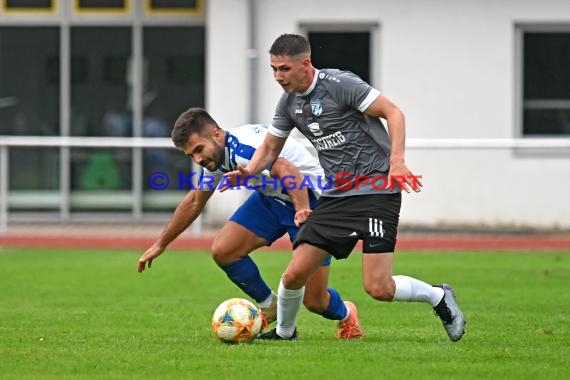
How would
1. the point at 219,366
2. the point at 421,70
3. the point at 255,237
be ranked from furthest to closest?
the point at 421,70
the point at 255,237
the point at 219,366

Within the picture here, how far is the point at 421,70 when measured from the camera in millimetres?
20938

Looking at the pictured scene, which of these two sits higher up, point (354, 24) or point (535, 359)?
point (354, 24)

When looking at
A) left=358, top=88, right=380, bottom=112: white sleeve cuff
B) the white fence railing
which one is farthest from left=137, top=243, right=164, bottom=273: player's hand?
the white fence railing

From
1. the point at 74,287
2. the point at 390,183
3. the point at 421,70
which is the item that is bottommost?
the point at 74,287

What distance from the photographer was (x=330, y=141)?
8219mm

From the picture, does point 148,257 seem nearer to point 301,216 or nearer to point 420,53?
point 301,216

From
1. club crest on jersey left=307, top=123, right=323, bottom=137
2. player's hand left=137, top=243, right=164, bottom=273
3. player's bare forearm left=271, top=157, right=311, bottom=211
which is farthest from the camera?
player's hand left=137, top=243, right=164, bottom=273

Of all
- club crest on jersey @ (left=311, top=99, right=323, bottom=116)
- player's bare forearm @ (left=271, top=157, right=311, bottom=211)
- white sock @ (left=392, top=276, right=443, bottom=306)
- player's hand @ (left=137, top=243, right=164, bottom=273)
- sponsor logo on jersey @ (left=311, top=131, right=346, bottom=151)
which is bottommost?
white sock @ (left=392, top=276, right=443, bottom=306)

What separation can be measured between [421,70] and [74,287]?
909 centimetres

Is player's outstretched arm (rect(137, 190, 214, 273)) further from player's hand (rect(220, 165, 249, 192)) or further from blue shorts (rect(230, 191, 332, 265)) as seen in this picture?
player's hand (rect(220, 165, 249, 192))

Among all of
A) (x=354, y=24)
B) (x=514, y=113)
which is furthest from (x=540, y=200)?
(x=354, y=24)

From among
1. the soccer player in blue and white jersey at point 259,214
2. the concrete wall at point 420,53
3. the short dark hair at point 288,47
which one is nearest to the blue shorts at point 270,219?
the soccer player in blue and white jersey at point 259,214

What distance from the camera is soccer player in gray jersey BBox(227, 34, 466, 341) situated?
8070 millimetres

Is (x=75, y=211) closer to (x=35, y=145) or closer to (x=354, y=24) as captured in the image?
(x=35, y=145)
